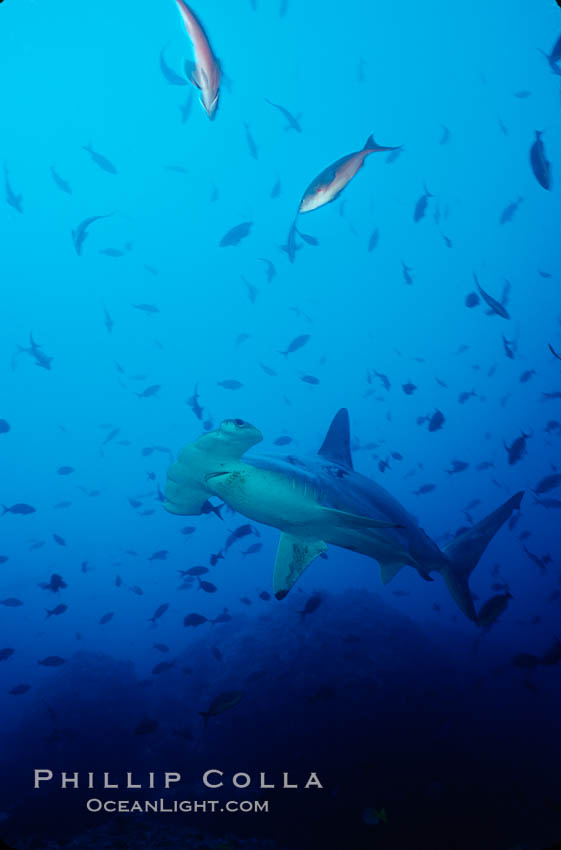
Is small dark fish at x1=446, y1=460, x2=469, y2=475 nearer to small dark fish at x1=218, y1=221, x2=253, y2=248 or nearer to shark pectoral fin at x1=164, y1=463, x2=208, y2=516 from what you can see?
small dark fish at x1=218, y1=221, x2=253, y2=248

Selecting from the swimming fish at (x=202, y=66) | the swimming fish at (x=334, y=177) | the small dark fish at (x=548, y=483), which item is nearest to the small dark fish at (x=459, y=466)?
the small dark fish at (x=548, y=483)

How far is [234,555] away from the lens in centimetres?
6756

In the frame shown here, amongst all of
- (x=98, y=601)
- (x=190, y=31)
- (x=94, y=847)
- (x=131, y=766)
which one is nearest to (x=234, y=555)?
(x=98, y=601)

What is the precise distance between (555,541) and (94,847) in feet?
168

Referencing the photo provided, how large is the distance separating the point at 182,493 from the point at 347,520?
1.75 meters

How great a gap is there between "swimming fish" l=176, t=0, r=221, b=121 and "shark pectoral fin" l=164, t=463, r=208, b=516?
2.92 metres

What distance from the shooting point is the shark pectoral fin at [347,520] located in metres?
Answer: 4.54

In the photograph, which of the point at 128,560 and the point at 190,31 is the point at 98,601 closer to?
the point at 128,560

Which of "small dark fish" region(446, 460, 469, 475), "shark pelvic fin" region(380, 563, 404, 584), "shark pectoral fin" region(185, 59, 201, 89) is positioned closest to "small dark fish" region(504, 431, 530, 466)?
"small dark fish" region(446, 460, 469, 475)

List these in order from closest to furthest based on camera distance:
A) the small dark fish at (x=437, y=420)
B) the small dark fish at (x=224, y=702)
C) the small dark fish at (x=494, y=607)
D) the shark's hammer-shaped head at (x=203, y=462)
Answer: the shark's hammer-shaped head at (x=203, y=462) → the small dark fish at (x=224, y=702) → the small dark fish at (x=494, y=607) → the small dark fish at (x=437, y=420)

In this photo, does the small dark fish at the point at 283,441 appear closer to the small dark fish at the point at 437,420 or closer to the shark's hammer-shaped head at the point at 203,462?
the small dark fish at the point at 437,420

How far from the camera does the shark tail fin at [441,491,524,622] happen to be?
19.9 feet

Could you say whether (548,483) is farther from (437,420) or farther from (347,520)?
(347,520)

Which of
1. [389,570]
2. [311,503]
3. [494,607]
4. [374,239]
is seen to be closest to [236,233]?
[374,239]
